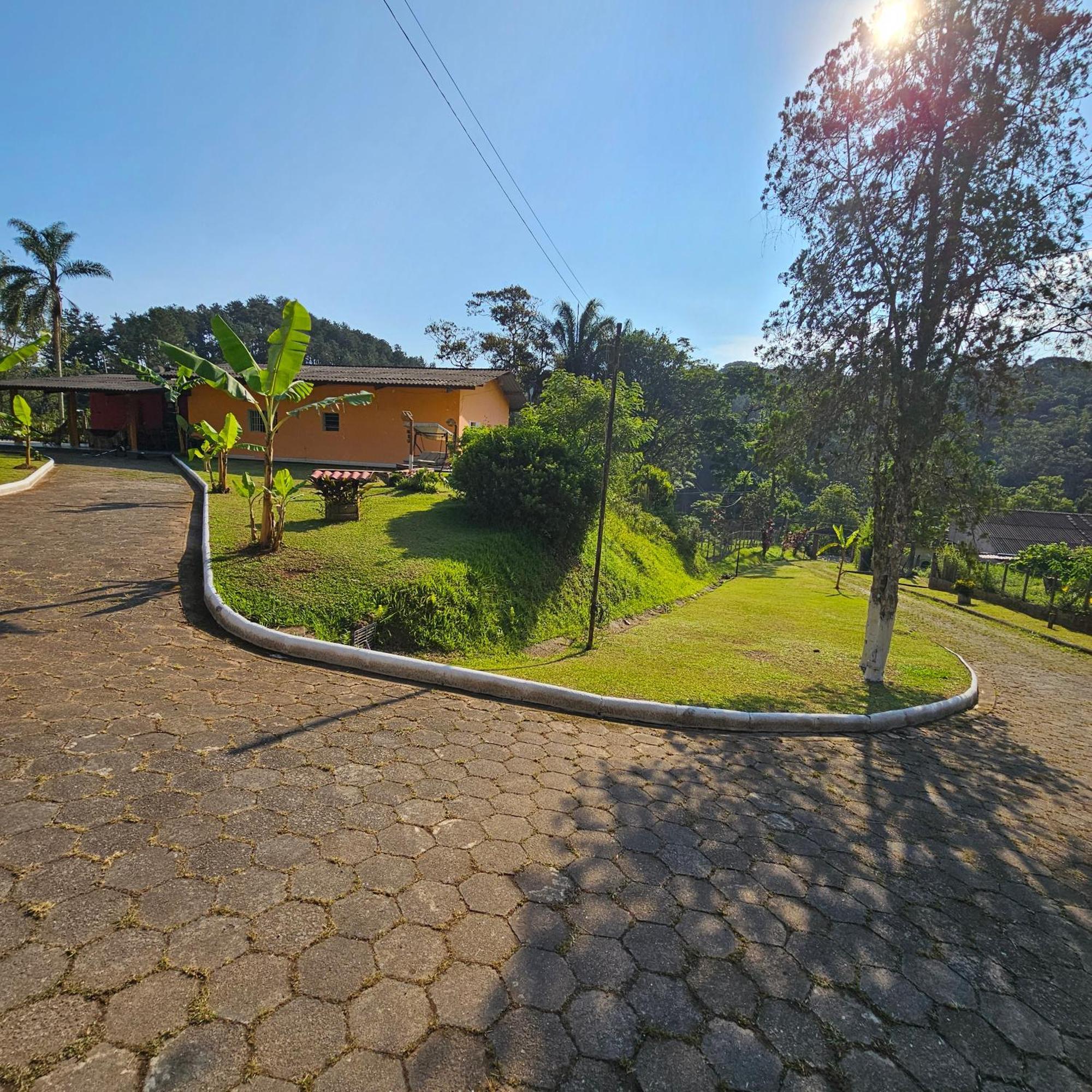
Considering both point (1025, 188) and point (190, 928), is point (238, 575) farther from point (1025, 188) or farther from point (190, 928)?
point (1025, 188)

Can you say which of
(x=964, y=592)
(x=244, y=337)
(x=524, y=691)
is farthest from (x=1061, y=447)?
(x=244, y=337)

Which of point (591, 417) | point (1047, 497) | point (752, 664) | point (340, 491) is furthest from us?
point (1047, 497)

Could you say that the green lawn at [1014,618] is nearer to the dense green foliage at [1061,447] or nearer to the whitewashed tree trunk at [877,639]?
the whitewashed tree trunk at [877,639]

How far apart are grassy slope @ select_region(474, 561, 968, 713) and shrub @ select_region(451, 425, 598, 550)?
2.59 meters

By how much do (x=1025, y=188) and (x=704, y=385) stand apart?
29774mm

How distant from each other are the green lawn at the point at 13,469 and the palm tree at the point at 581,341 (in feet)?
78.5

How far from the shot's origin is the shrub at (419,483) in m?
13.7

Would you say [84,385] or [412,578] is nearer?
[412,578]

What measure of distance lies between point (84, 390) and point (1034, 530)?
48.0 meters

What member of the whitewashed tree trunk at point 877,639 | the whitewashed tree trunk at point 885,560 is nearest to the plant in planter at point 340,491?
the whitewashed tree trunk at point 885,560

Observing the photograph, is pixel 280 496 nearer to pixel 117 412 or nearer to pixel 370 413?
pixel 370 413

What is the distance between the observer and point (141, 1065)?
1.62m

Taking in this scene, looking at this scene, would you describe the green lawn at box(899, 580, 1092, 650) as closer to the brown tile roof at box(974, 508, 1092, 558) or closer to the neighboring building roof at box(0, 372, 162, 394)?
the brown tile roof at box(974, 508, 1092, 558)

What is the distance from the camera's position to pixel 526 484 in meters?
10.4
